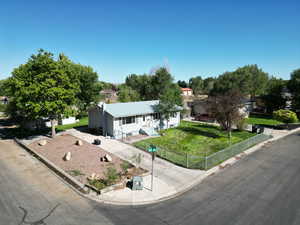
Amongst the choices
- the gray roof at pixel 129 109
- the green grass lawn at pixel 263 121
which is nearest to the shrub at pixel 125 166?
the gray roof at pixel 129 109

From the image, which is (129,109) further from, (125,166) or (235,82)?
(235,82)

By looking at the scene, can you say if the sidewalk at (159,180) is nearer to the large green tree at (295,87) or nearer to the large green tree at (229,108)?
the large green tree at (229,108)

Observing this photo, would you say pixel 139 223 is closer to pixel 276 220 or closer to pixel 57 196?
pixel 57 196

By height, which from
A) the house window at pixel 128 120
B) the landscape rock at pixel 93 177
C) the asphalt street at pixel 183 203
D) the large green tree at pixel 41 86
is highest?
the large green tree at pixel 41 86

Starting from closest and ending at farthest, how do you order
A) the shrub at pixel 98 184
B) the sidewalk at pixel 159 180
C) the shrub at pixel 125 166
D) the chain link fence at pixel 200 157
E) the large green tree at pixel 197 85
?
the sidewalk at pixel 159 180
the shrub at pixel 98 184
the shrub at pixel 125 166
the chain link fence at pixel 200 157
the large green tree at pixel 197 85

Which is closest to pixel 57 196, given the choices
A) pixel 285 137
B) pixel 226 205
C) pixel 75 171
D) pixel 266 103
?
pixel 75 171

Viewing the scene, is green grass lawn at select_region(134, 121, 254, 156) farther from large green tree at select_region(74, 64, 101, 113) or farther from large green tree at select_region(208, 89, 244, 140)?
large green tree at select_region(74, 64, 101, 113)
